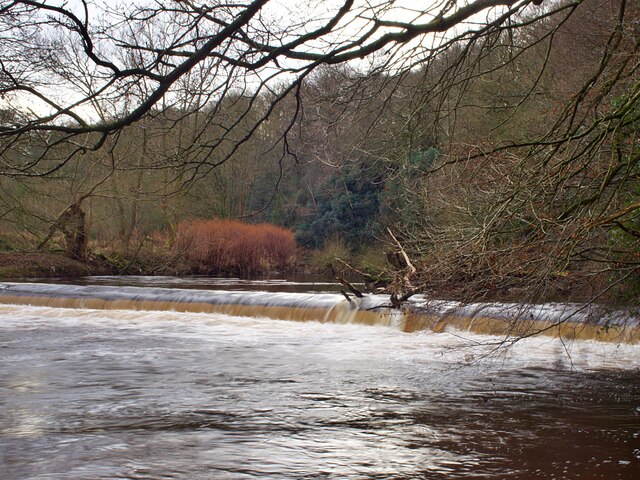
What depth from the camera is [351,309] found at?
12.8m

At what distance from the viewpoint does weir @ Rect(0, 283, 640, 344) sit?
9.86 metres

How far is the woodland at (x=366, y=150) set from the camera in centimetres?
488

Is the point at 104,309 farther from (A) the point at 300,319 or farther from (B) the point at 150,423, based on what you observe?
(B) the point at 150,423

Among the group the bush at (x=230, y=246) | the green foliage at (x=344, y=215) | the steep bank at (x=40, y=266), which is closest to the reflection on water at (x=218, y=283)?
the steep bank at (x=40, y=266)

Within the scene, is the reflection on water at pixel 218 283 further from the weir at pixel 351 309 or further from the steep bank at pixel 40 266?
the weir at pixel 351 309

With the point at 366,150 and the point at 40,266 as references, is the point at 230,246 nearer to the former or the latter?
the point at 40,266

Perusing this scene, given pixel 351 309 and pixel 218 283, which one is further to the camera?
pixel 218 283

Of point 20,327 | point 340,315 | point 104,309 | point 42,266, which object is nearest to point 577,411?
point 340,315

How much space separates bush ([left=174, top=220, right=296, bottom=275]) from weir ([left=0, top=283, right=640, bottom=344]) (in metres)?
7.28

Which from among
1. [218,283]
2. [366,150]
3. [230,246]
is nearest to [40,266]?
[218,283]

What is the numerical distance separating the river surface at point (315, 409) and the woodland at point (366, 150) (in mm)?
1005

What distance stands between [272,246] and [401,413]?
19218 mm

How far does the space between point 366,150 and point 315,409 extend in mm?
2454

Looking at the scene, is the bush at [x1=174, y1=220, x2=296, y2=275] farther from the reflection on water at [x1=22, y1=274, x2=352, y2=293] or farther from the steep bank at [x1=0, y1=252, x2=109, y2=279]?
the steep bank at [x1=0, y1=252, x2=109, y2=279]
